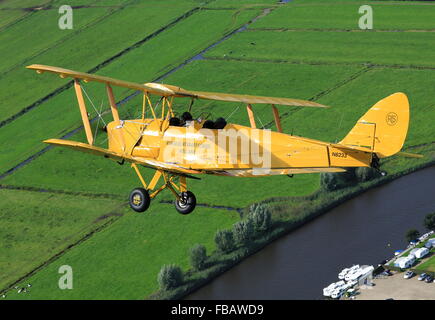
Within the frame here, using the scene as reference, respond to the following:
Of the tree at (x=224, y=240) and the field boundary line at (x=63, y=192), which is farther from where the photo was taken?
the field boundary line at (x=63, y=192)

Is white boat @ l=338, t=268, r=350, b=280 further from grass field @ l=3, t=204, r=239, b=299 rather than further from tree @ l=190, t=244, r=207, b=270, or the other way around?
tree @ l=190, t=244, r=207, b=270

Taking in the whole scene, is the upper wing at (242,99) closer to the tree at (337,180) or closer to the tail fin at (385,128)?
the tail fin at (385,128)

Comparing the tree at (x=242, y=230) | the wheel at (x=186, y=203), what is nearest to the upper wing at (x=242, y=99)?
the wheel at (x=186, y=203)

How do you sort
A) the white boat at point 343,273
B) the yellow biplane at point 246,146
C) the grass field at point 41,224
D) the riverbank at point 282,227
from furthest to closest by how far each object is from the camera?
the grass field at point 41,224 < the riverbank at point 282,227 < the white boat at point 343,273 < the yellow biplane at point 246,146

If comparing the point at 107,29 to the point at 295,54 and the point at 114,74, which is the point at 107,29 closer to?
the point at 114,74

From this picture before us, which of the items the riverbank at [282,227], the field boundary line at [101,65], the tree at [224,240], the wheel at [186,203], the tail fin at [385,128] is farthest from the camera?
the field boundary line at [101,65]

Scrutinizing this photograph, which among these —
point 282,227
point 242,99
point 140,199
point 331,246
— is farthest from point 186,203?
point 331,246

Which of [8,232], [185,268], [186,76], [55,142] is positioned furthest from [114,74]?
[55,142]
